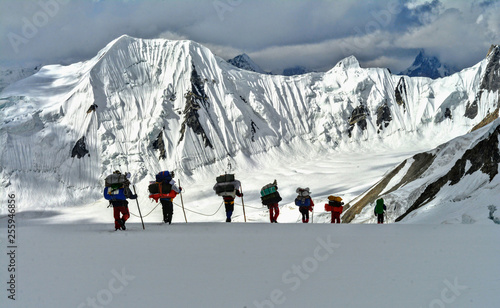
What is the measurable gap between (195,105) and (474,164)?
154246 mm

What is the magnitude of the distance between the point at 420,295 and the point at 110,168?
16227 cm

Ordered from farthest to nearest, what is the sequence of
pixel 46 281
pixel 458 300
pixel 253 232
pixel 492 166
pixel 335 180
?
pixel 335 180, pixel 492 166, pixel 253 232, pixel 46 281, pixel 458 300

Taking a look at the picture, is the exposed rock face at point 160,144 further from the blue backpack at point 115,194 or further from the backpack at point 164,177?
the blue backpack at point 115,194

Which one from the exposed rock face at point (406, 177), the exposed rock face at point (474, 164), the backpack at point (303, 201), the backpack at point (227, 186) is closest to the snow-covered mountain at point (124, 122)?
Answer: the exposed rock face at point (406, 177)

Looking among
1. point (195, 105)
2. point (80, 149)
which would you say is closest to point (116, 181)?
point (80, 149)

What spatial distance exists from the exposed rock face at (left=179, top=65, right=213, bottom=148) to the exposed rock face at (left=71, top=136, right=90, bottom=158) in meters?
35.6

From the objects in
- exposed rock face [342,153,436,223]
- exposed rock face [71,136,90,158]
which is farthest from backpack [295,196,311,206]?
exposed rock face [71,136,90,158]

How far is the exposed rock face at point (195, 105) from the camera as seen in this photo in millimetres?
176350

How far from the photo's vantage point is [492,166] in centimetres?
2941

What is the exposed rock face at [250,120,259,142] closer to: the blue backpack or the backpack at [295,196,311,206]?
the backpack at [295,196,311,206]

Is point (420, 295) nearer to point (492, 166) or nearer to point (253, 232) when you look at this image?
point (253, 232)

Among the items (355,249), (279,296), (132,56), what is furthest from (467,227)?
(132,56)

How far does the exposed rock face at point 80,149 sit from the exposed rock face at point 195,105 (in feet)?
117

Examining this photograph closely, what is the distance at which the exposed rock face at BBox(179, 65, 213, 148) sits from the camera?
176 meters
